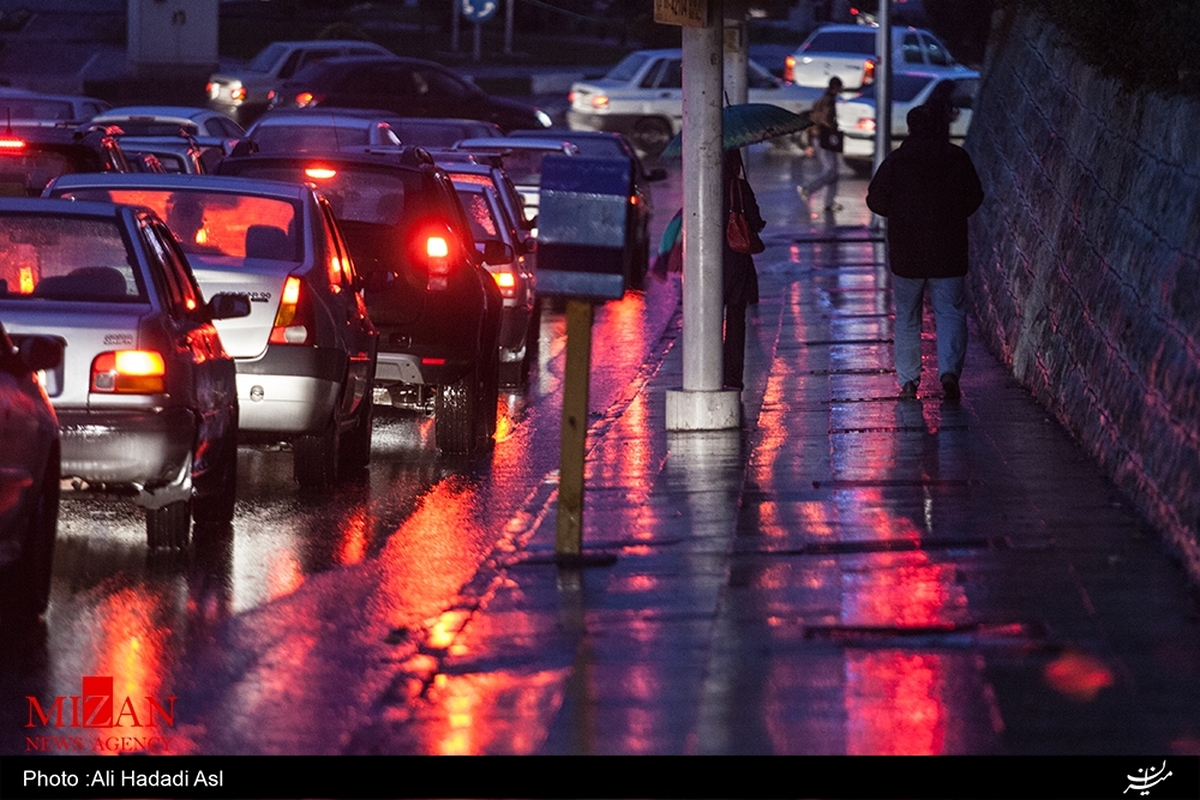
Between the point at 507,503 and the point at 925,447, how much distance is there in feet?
7.69

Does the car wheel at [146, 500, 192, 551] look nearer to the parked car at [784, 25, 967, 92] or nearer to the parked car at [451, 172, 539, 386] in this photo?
the parked car at [451, 172, 539, 386]

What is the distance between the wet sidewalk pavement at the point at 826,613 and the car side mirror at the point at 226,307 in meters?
1.60

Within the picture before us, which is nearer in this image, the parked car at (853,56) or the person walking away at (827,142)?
the person walking away at (827,142)

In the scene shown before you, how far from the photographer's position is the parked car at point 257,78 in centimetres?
4106

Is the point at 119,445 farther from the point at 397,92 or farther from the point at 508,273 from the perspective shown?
the point at 397,92

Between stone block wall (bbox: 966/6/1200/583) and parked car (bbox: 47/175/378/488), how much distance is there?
12.5 ft

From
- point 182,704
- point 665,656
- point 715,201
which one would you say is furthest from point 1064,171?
point 182,704

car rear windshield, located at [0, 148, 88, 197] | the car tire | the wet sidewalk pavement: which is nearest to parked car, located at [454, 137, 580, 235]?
car rear windshield, located at [0, 148, 88, 197]

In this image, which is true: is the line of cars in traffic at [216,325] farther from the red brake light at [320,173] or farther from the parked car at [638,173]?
the parked car at [638,173]

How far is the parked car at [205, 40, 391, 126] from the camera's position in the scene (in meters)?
41.1

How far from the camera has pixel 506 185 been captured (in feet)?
66.8

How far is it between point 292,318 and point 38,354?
3.19 m

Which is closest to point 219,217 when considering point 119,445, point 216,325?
point 216,325

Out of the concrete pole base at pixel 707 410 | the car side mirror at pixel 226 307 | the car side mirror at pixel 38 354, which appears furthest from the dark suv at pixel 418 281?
the car side mirror at pixel 38 354
